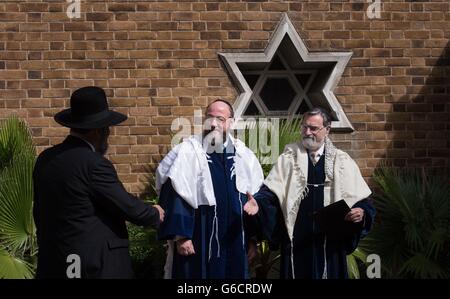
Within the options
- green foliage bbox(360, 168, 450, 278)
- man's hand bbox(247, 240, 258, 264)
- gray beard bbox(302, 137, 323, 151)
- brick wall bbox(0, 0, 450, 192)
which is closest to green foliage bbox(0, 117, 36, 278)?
brick wall bbox(0, 0, 450, 192)

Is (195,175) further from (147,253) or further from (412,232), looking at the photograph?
(412,232)

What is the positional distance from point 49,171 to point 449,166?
412 cm

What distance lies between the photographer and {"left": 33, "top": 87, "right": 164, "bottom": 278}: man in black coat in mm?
4516

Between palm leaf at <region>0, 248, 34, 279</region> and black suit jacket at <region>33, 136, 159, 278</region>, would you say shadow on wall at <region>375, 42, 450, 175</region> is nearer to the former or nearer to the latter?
palm leaf at <region>0, 248, 34, 279</region>

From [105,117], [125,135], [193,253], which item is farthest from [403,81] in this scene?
[105,117]

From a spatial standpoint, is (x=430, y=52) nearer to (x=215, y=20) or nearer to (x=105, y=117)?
(x=215, y=20)

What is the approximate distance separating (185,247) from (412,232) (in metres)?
2.02

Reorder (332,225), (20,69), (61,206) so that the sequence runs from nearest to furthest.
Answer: (61,206), (332,225), (20,69)

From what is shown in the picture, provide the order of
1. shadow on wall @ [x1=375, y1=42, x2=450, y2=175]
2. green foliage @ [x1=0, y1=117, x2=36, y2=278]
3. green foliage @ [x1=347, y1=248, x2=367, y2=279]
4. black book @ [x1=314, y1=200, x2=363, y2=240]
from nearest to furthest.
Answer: black book @ [x1=314, y1=200, x2=363, y2=240] → green foliage @ [x1=0, y1=117, x2=36, y2=278] → green foliage @ [x1=347, y1=248, x2=367, y2=279] → shadow on wall @ [x1=375, y1=42, x2=450, y2=175]

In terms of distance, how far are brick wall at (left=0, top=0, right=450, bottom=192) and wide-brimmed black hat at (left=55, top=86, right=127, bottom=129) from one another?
7.24 ft

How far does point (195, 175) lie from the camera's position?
17.4 feet

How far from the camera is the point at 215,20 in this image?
7.10m

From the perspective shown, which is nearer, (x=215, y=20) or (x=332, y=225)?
(x=332, y=225)

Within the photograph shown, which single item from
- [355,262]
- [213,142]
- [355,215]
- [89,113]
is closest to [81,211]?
[89,113]
